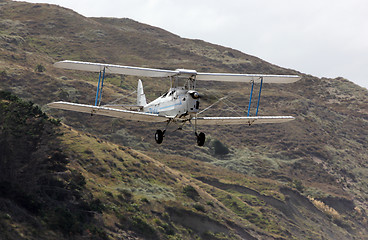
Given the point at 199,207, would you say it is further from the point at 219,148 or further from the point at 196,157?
the point at 219,148

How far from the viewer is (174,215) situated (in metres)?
63.0

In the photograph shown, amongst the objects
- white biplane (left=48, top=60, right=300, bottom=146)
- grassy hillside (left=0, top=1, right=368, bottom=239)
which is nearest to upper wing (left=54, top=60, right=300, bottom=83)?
white biplane (left=48, top=60, right=300, bottom=146)

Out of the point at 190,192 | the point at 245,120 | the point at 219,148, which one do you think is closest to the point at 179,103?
the point at 245,120

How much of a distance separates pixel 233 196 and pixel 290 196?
40.4 ft

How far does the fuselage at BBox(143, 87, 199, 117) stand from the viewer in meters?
26.6

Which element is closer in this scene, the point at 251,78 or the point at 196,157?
the point at 251,78

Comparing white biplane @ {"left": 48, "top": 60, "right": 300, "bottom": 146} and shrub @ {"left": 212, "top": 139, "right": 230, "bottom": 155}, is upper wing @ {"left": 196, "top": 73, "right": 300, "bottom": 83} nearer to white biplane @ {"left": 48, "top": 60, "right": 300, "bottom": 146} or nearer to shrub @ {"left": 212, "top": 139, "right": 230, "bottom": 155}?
white biplane @ {"left": 48, "top": 60, "right": 300, "bottom": 146}

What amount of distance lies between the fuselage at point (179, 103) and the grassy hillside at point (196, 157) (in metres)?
0.98

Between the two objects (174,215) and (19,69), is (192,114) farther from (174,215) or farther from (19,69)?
(19,69)

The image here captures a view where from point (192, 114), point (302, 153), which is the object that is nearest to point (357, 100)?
point (302, 153)

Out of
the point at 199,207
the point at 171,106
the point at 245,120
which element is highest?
the point at 171,106

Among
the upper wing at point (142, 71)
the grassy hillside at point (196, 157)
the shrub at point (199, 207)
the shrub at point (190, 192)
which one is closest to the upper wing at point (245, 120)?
the upper wing at point (142, 71)

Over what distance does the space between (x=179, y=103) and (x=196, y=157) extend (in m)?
65.0

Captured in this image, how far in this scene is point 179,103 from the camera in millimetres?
27172
